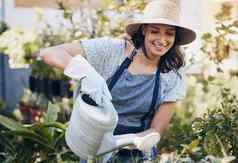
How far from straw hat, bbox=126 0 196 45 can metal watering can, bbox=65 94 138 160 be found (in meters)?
0.62

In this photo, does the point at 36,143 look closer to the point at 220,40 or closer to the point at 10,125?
the point at 10,125

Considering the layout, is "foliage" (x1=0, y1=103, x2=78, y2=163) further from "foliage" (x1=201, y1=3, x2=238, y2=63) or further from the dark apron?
"foliage" (x1=201, y1=3, x2=238, y2=63)

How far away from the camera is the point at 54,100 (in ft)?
18.9

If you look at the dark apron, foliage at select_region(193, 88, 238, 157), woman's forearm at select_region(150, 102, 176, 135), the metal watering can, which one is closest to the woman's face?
the dark apron

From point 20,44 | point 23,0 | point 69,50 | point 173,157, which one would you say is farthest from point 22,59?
point 173,157

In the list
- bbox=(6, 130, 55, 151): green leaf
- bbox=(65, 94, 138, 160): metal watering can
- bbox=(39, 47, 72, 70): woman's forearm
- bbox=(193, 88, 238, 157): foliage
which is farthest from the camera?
bbox=(6, 130, 55, 151): green leaf

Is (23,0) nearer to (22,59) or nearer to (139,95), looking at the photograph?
(22,59)

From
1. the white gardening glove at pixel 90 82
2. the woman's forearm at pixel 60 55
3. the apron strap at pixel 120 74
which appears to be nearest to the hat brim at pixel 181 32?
the apron strap at pixel 120 74

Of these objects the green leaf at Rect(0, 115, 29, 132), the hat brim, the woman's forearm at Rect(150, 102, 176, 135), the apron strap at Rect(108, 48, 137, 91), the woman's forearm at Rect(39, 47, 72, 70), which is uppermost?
the hat brim

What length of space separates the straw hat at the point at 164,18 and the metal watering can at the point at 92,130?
0.62 m

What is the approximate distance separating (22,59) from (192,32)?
9.18ft

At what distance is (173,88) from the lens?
3.30 m

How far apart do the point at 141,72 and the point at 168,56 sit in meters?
0.17

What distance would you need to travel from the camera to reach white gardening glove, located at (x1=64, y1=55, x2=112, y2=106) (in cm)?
268
